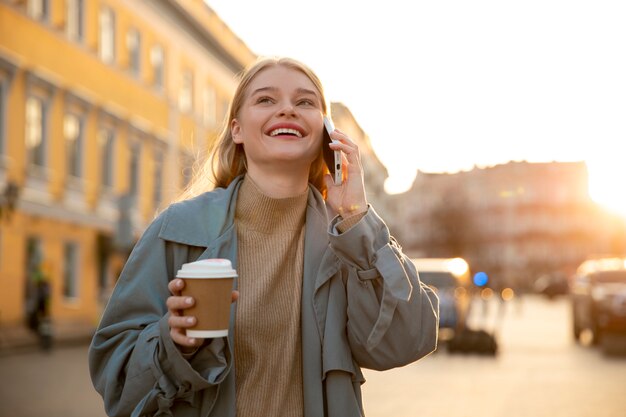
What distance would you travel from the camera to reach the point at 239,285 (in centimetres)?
277

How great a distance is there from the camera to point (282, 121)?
9.40 ft

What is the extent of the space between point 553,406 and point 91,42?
2206 cm

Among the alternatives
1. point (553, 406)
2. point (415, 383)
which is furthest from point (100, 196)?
point (553, 406)

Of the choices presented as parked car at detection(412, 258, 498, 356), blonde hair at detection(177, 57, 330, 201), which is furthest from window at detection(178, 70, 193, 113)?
blonde hair at detection(177, 57, 330, 201)

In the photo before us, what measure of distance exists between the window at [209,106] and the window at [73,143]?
13.9 meters

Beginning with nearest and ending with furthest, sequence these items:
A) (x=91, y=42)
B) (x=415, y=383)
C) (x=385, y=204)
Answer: (x=415, y=383)
(x=91, y=42)
(x=385, y=204)

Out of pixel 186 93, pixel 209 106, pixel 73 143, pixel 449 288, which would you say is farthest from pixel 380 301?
pixel 209 106

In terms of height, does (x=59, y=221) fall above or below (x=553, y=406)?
above

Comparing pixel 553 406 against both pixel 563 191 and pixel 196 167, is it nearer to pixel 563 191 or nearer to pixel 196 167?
pixel 196 167

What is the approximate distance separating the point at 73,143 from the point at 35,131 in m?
2.82

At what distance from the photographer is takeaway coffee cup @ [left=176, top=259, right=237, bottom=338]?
2.40 meters

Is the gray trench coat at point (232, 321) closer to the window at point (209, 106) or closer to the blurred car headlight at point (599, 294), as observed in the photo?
the blurred car headlight at point (599, 294)

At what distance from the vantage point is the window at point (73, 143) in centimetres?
2903

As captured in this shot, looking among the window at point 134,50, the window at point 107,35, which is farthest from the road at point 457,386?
the window at point 134,50
